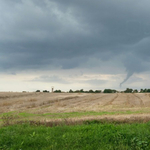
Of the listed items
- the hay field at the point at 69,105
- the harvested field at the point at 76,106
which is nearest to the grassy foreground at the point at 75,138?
the harvested field at the point at 76,106

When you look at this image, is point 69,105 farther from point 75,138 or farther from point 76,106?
point 75,138

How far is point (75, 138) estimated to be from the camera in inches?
387

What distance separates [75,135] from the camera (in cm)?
1002

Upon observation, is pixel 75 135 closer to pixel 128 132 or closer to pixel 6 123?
pixel 128 132

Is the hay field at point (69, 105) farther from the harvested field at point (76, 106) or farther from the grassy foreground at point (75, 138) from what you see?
the grassy foreground at point (75, 138)

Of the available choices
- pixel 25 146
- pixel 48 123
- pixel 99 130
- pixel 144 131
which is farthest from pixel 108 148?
pixel 48 123

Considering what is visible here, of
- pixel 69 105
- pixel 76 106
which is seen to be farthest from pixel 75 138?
pixel 69 105

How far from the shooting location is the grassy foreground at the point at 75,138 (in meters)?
9.21

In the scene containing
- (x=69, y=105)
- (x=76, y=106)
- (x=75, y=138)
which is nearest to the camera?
(x=75, y=138)

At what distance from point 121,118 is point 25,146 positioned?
7.04 m

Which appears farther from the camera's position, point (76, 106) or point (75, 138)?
point (76, 106)

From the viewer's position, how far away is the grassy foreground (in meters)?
9.21

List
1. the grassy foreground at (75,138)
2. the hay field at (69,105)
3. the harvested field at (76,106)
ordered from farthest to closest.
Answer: the hay field at (69,105)
the harvested field at (76,106)
the grassy foreground at (75,138)

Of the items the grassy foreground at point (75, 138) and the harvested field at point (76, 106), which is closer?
the grassy foreground at point (75, 138)
